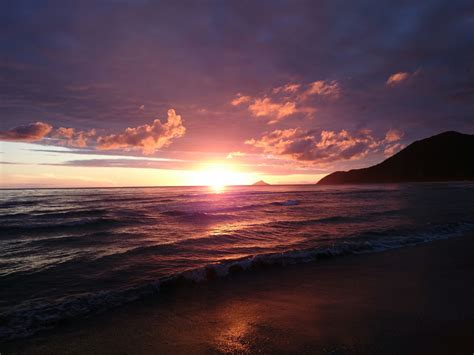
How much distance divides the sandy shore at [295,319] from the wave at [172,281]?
18.7 inches

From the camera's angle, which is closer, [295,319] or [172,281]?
[295,319]

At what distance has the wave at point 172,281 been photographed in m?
6.56

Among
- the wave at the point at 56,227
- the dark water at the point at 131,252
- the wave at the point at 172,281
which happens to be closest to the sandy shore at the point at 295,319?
the wave at the point at 172,281

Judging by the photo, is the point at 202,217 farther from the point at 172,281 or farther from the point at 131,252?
the point at 172,281

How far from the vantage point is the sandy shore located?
5.24 metres

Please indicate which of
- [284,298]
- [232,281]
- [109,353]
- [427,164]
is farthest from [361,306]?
[427,164]

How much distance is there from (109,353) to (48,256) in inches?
396

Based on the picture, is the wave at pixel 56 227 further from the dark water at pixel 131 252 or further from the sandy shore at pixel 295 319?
the sandy shore at pixel 295 319

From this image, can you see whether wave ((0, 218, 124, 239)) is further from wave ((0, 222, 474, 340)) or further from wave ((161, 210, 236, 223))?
wave ((0, 222, 474, 340))

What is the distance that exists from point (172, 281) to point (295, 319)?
4.35 meters

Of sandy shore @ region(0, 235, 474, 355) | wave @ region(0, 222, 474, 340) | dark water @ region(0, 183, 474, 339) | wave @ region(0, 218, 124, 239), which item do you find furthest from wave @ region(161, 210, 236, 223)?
sandy shore @ region(0, 235, 474, 355)

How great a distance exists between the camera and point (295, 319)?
6.29 meters

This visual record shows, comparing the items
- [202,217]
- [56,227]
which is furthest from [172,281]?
[202,217]

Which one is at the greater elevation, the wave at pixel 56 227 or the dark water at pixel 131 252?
the wave at pixel 56 227
